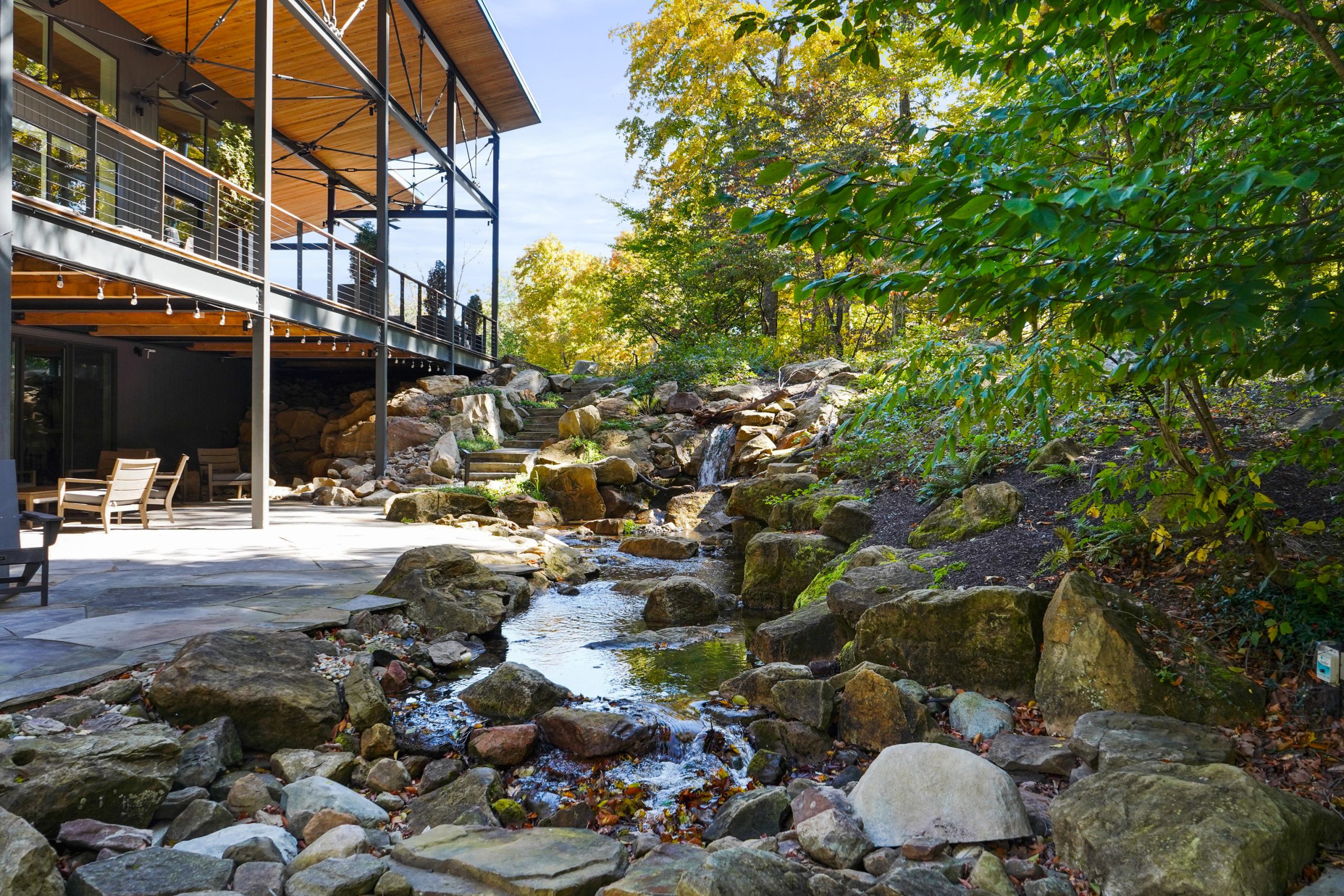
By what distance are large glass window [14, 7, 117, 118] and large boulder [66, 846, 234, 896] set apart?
10.1 metres

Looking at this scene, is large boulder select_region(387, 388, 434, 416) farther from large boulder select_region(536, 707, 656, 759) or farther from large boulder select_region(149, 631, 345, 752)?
large boulder select_region(536, 707, 656, 759)

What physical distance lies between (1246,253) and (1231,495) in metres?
1.46

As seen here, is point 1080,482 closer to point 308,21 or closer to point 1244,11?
point 1244,11

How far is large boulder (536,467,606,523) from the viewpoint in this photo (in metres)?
12.6

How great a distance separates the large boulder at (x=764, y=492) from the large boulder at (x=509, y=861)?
22.9ft

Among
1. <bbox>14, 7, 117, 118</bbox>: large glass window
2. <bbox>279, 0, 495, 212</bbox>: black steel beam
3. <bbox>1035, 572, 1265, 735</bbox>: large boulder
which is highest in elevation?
<bbox>279, 0, 495, 212</bbox>: black steel beam

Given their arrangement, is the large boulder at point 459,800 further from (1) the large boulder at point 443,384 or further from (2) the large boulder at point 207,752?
(1) the large boulder at point 443,384

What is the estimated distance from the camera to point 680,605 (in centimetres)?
700

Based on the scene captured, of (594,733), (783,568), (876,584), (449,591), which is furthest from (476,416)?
(594,733)

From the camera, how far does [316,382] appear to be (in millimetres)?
18281

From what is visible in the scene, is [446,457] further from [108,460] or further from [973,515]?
[973,515]

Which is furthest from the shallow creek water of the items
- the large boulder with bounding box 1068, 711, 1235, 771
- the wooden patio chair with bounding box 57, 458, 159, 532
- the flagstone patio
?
the wooden patio chair with bounding box 57, 458, 159, 532

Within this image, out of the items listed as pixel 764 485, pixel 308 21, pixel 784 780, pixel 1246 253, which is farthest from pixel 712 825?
pixel 308 21

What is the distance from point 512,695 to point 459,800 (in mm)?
1055
